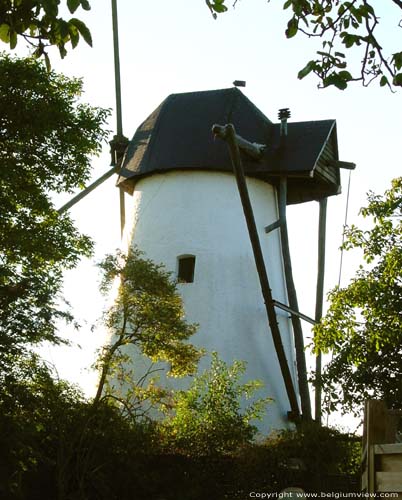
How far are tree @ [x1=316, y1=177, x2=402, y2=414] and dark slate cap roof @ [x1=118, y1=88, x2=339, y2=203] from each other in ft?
18.1

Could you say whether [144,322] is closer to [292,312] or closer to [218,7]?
[292,312]

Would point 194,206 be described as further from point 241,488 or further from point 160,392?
point 241,488

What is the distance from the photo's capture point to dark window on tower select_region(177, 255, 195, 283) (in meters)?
17.0

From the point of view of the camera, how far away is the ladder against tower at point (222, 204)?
1620 cm

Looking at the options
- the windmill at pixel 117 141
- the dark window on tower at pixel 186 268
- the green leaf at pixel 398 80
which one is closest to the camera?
the green leaf at pixel 398 80

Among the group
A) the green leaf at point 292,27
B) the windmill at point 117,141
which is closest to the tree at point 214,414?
the windmill at point 117,141

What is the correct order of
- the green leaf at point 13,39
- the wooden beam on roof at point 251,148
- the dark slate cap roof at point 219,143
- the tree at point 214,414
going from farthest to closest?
the dark slate cap roof at point 219,143 < the wooden beam on roof at point 251,148 < the tree at point 214,414 < the green leaf at point 13,39

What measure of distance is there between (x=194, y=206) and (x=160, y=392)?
15.2 ft

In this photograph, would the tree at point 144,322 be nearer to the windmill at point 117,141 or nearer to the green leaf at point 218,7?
the windmill at point 117,141

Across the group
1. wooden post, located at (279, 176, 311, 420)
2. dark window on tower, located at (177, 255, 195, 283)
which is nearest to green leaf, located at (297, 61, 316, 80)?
wooden post, located at (279, 176, 311, 420)

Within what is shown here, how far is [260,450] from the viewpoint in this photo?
12.5 meters

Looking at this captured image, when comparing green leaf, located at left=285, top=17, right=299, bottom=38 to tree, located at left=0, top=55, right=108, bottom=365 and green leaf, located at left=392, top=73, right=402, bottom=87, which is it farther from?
tree, located at left=0, top=55, right=108, bottom=365

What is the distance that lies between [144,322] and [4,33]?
926 cm

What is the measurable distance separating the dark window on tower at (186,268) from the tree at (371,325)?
4841 millimetres
